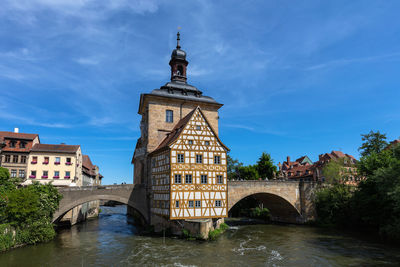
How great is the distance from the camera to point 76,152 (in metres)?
35.6

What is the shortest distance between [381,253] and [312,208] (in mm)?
15478

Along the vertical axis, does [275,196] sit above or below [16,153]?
below

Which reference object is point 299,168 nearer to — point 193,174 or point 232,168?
point 232,168

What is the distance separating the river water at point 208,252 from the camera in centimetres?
1750

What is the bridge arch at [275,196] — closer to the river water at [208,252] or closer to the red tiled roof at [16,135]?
the river water at [208,252]

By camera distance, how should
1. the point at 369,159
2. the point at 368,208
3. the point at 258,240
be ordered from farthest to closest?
the point at 369,159, the point at 368,208, the point at 258,240

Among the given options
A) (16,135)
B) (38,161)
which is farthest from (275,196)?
(16,135)

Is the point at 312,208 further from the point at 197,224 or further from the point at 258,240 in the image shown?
the point at 197,224

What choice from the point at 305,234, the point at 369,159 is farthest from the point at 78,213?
the point at 369,159

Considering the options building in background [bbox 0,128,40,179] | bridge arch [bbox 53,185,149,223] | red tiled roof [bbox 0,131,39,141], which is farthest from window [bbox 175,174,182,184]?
red tiled roof [bbox 0,131,39,141]

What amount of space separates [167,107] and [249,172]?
85.0ft

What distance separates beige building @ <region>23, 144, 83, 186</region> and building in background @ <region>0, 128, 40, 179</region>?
554 mm

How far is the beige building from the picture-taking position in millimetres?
33794

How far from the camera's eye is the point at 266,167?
168ft
